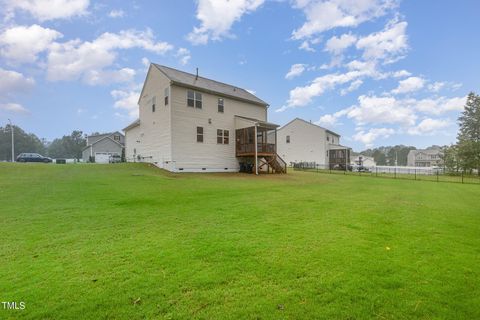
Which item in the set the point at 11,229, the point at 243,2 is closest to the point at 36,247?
the point at 11,229

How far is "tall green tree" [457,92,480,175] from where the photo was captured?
113 feet

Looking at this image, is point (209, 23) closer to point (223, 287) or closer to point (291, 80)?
point (291, 80)

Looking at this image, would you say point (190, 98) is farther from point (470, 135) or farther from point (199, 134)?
point (470, 135)

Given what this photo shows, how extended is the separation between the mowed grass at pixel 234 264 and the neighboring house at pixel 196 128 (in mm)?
12584

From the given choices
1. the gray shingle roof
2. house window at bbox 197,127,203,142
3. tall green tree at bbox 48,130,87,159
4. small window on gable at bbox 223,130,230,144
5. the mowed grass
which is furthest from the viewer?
tall green tree at bbox 48,130,87,159

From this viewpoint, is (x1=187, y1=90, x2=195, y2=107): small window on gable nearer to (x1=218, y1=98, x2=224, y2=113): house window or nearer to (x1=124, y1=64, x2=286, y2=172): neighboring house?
(x1=124, y1=64, x2=286, y2=172): neighboring house

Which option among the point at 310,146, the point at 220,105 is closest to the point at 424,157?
the point at 310,146

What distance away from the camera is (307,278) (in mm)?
3303

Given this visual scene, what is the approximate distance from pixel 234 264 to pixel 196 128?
17.2 meters

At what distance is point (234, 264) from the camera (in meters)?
3.66

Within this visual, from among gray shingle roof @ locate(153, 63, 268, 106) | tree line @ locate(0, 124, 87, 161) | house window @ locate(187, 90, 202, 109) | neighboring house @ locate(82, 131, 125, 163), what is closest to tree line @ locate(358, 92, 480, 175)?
gray shingle roof @ locate(153, 63, 268, 106)

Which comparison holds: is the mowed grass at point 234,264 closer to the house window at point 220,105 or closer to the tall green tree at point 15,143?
the house window at point 220,105

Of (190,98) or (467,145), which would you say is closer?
(190,98)

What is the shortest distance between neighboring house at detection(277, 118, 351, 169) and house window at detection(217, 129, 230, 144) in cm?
1994
